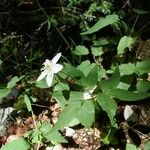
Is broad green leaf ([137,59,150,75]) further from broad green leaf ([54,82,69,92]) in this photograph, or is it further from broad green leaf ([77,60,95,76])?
broad green leaf ([54,82,69,92])

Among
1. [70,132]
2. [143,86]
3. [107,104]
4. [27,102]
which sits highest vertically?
[107,104]

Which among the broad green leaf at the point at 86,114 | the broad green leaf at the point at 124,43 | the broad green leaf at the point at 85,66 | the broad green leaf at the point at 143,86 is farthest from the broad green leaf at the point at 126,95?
the broad green leaf at the point at 124,43

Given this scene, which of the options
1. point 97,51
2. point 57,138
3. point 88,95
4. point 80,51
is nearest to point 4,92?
point 57,138

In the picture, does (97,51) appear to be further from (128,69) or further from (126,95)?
(126,95)

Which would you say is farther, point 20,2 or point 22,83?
point 20,2

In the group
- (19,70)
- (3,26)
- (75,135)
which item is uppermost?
(3,26)

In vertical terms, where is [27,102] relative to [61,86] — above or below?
below

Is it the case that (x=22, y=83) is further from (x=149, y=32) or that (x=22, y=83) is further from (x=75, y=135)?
(x=149, y=32)

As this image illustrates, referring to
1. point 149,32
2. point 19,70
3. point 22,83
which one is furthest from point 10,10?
point 149,32
